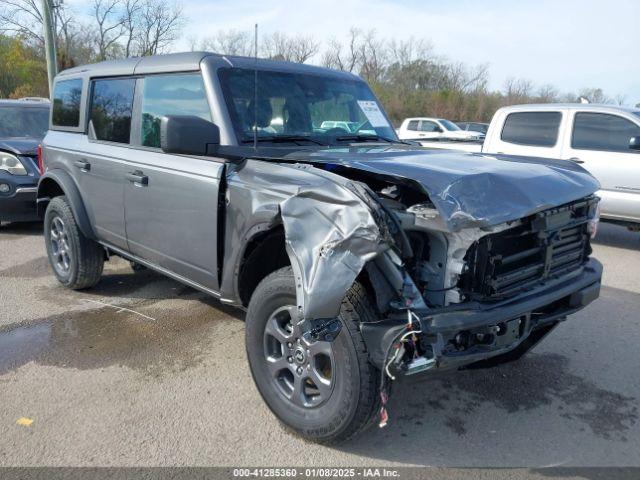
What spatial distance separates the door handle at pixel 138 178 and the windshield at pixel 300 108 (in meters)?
0.86

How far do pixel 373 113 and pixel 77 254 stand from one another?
2.91m

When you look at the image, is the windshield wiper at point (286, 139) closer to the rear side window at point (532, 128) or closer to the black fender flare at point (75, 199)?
the black fender flare at point (75, 199)

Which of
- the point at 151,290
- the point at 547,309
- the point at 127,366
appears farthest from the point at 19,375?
the point at 547,309

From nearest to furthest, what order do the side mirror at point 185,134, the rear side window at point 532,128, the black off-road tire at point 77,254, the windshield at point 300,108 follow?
the side mirror at point 185,134, the windshield at point 300,108, the black off-road tire at point 77,254, the rear side window at point 532,128

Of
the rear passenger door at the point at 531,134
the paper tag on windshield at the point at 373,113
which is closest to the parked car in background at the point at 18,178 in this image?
the paper tag on windshield at the point at 373,113

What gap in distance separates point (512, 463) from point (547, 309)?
2.78ft

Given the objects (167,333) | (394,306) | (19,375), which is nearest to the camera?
(394,306)

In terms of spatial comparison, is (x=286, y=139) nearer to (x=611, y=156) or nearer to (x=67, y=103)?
(x=67, y=103)

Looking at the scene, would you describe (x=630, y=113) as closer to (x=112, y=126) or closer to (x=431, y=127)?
(x=112, y=126)

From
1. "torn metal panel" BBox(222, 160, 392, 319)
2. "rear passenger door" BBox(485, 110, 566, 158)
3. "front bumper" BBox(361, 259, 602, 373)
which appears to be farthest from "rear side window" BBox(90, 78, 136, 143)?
"rear passenger door" BBox(485, 110, 566, 158)

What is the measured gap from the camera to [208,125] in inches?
126

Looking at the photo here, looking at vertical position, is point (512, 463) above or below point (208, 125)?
below

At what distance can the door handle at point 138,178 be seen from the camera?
3.95m

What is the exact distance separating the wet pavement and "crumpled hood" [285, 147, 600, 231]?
0.81m
